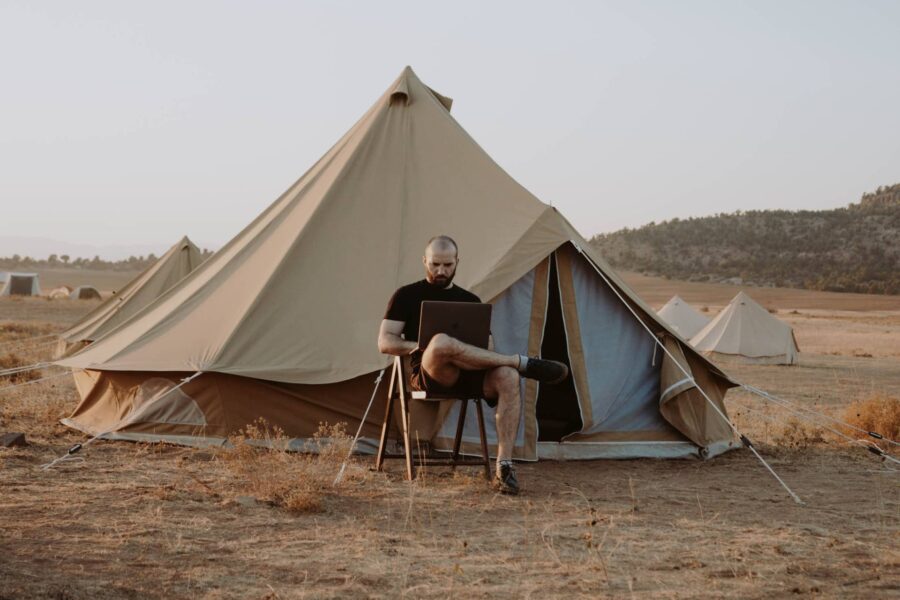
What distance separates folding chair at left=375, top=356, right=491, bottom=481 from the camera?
588cm

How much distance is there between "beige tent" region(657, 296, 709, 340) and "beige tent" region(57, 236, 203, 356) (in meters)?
11.7

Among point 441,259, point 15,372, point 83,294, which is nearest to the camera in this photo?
point 441,259

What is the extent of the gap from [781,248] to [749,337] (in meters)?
49.4

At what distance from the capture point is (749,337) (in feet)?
61.1

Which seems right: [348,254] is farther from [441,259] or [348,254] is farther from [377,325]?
[441,259]

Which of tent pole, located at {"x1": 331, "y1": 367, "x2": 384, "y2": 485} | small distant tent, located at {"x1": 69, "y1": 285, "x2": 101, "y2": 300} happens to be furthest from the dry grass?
small distant tent, located at {"x1": 69, "y1": 285, "x2": 101, "y2": 300}

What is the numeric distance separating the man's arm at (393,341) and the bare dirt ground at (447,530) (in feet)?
2.55

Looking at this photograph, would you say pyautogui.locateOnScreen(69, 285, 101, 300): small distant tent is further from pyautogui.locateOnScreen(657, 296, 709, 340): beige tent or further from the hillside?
the hillside

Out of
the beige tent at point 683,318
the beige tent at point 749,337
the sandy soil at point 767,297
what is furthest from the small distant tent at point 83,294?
the beige tent at point 749,337

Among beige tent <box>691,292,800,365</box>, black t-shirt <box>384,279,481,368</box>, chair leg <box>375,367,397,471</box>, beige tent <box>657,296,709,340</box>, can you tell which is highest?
beige tent <box>657,296,709,340</box>

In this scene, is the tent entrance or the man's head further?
the tent entrance

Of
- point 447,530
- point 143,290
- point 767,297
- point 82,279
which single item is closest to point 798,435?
point 447,530

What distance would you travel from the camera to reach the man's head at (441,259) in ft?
19.9

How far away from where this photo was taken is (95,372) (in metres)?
7.74
